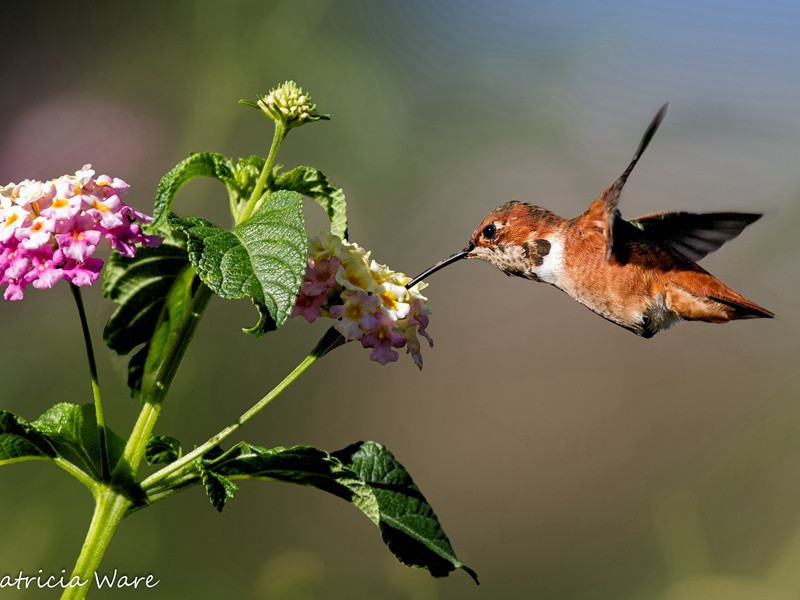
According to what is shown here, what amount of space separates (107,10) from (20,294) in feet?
7.73

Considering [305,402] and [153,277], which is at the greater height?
[153,277]

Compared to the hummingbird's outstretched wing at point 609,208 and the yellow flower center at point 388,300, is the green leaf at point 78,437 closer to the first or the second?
the yellow flower center at point 388,300

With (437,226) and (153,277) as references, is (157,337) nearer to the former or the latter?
(153,277)

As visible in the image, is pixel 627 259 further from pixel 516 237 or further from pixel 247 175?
pixel 247 175

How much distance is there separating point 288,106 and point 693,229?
2.36 feet

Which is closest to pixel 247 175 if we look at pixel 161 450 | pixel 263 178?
pixel 263 178

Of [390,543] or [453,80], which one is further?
[453,80]

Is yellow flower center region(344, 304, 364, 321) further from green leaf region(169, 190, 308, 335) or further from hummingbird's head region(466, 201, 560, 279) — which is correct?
hummingbird's head region(466, 201, 560, 279)

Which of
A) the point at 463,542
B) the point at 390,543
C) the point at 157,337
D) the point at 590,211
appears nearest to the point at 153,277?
the point at 157,337

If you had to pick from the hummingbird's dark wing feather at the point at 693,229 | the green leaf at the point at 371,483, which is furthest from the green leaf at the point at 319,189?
the hummingbird's dark wing feather at the point at 693,229

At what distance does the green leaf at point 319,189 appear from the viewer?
0.93 m

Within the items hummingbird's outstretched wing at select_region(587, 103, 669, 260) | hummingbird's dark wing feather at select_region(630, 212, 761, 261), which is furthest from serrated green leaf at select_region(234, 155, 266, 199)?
hummingbird's dark wing feather at select_region(630, 212, 761, 261)

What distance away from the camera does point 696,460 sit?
2477mm

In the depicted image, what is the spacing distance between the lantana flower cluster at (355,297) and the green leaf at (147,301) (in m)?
0.15
